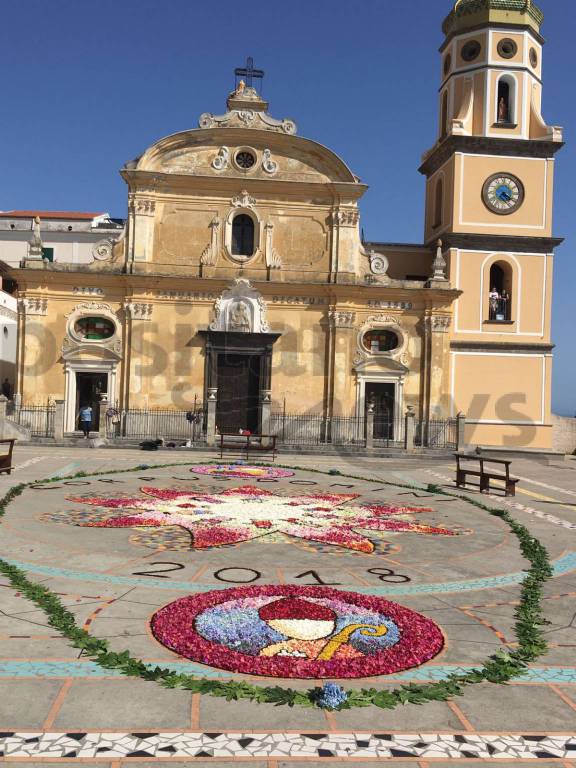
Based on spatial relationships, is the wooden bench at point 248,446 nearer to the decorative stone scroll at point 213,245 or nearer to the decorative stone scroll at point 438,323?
the decorative stone scroll at point 213,245

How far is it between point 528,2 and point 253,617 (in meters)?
35.8

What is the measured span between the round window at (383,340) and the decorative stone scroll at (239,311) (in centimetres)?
508

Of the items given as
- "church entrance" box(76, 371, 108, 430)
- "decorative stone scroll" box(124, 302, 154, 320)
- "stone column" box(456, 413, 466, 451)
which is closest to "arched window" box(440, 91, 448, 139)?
"stone column" box(456, 413, 466, 451)

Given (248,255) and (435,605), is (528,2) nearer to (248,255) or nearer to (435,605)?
(248,255)

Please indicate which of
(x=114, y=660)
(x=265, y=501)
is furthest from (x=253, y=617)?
(x=265, y=501)

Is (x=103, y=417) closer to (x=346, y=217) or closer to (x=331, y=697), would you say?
(x=346, y=217)

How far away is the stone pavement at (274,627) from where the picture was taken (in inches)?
201

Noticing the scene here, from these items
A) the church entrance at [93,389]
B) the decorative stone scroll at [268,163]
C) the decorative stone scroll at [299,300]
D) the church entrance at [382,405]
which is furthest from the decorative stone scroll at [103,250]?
the church entrance at [382,405]

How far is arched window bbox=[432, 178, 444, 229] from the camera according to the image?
35.6m

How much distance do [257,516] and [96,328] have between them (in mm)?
20766

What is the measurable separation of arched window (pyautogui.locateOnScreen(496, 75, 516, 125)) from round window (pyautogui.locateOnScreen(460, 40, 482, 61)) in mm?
1807

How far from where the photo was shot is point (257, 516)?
1350 cm

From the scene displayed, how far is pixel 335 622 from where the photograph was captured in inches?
289

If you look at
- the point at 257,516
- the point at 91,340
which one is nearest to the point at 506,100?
the point at 91,340
